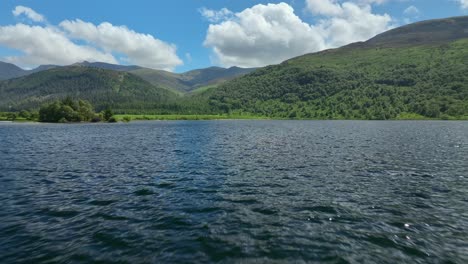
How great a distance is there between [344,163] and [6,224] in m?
46.3

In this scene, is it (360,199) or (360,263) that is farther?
(360,199)

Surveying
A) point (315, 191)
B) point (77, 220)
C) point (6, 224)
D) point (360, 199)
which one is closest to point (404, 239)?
point (360, 199)

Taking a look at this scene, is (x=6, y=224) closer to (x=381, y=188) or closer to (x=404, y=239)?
(x=404, y=239)

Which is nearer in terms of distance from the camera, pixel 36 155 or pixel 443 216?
pixel 443 216

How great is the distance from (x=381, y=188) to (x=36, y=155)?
6424 centimetres

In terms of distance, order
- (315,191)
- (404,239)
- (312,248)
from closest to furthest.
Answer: (312,248) → (404,239) → (315,191)

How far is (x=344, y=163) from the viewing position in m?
51.4

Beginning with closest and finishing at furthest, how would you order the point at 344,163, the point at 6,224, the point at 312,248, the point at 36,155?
the point at 312,248 → the point at 6,224 → the point at 344,163 → the point at 36,155

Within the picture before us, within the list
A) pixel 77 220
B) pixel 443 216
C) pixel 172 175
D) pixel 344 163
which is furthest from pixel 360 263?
pixel 344 163

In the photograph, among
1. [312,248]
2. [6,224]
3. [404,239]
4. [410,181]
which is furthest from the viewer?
[410,181]

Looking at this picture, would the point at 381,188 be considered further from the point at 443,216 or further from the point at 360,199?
the point at 443,216

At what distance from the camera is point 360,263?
17.5 m

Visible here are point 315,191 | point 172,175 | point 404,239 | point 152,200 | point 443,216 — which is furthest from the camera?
point 172,175

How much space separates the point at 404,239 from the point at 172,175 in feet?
98.4
